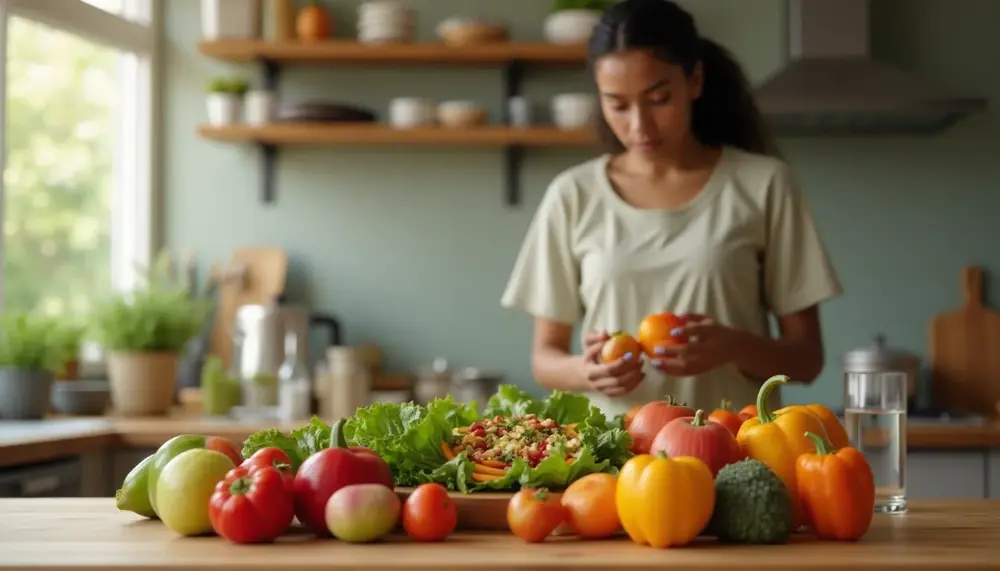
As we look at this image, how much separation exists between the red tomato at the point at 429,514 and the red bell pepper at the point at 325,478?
51mm

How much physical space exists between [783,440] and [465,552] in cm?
39

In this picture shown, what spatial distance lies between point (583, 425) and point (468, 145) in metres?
2.81

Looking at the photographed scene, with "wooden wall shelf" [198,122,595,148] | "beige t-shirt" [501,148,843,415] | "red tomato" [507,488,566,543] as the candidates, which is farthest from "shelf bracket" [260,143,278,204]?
"red tomato" [507,488,566,543]

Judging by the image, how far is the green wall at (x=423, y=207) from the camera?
168 inches

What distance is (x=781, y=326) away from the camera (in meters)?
2.56

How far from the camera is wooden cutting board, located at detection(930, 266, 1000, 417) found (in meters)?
4.12

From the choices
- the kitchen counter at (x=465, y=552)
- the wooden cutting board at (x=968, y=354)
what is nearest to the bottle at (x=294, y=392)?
the wooden cutting board at (x=968, y=354)

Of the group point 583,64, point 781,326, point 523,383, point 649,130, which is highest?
point 583,64

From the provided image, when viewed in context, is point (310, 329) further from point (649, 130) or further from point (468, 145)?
point (649, 130)

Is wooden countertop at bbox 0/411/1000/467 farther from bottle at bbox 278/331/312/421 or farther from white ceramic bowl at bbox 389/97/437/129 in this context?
white ceramic bowl at bbox 389/97/437/129

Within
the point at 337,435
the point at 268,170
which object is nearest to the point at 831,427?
the point at 337,435

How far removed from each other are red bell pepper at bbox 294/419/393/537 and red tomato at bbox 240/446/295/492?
0.01 meters

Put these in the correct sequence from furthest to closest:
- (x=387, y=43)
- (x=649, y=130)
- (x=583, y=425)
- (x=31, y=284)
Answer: (x=387, y=43)
(x=31, y=284)
(x=649, y=130)
(x=583, y=425)

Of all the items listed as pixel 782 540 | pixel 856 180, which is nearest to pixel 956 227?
pixel 856 180
